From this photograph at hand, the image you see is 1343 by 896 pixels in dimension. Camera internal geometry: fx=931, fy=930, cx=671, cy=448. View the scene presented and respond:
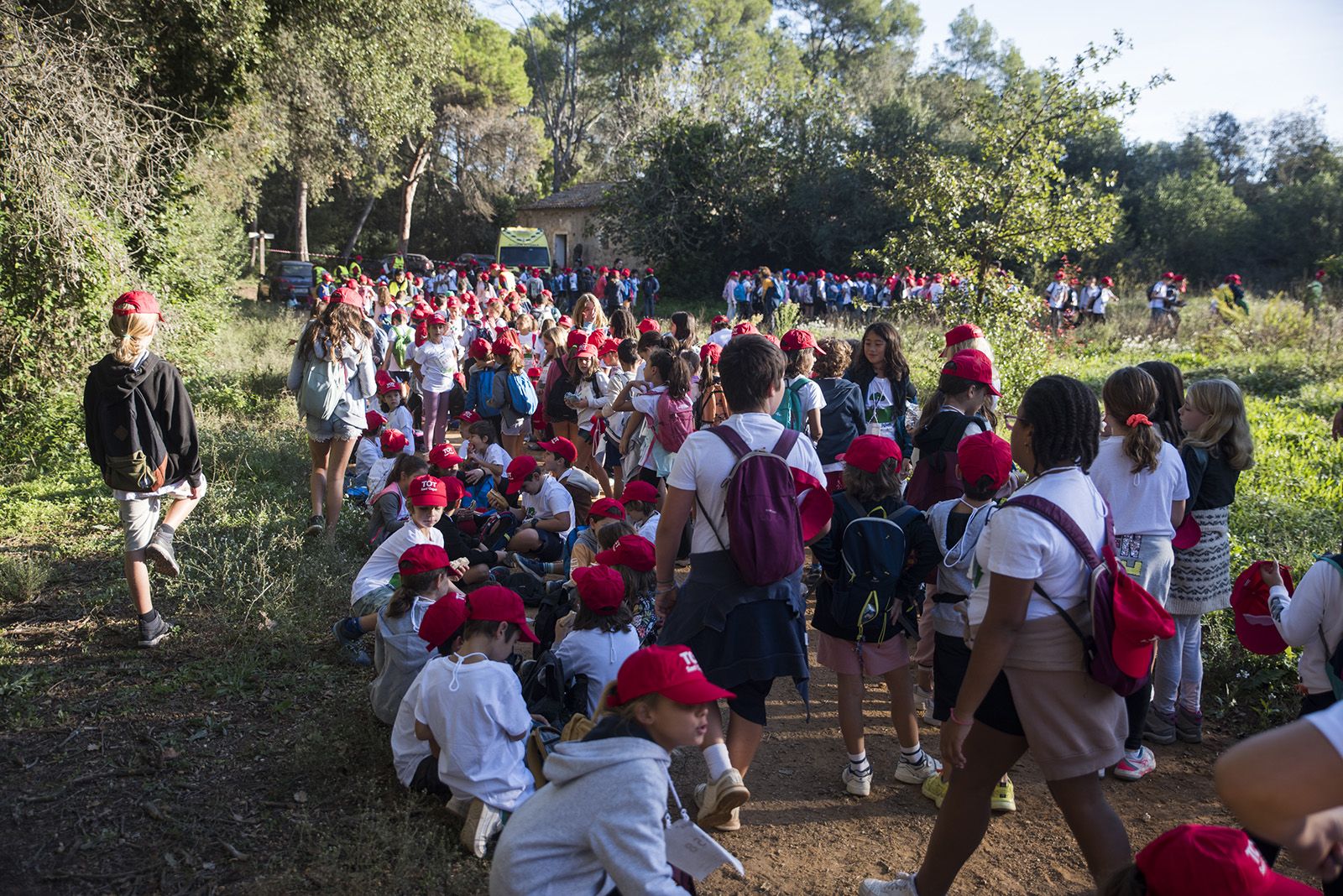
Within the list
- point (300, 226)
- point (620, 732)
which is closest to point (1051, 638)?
point (620, 732)

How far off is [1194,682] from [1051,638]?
256 centimetres

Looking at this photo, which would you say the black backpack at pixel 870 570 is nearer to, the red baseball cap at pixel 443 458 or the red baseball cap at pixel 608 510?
the red baseball cap at pixel 608 510

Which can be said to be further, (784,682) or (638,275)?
(638,275)

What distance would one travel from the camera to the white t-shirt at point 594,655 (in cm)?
415

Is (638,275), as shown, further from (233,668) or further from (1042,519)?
(1042,519)

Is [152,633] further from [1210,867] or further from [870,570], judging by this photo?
[1210,867]

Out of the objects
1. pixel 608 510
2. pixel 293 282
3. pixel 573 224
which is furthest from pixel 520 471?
pixel 573 224

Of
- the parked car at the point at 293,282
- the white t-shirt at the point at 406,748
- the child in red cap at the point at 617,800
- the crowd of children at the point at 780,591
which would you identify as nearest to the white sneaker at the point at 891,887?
the crowd of children at the point at 780,591

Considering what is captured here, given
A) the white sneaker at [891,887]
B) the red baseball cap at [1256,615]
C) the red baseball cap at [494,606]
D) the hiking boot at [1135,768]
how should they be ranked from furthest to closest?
the hiking boot at [1135,768]
the red baseball cap at [494,606]
the red baseball cap at [1256,615]
the white sneaker at [891,887]

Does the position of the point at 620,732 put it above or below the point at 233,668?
above

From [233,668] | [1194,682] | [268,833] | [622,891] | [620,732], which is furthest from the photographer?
[233,668]

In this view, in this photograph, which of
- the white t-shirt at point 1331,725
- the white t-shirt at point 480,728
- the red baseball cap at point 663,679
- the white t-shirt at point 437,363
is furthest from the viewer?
the white t-shirt at point 437,363

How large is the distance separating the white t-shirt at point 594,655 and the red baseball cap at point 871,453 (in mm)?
1309

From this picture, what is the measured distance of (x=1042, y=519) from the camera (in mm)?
2697
